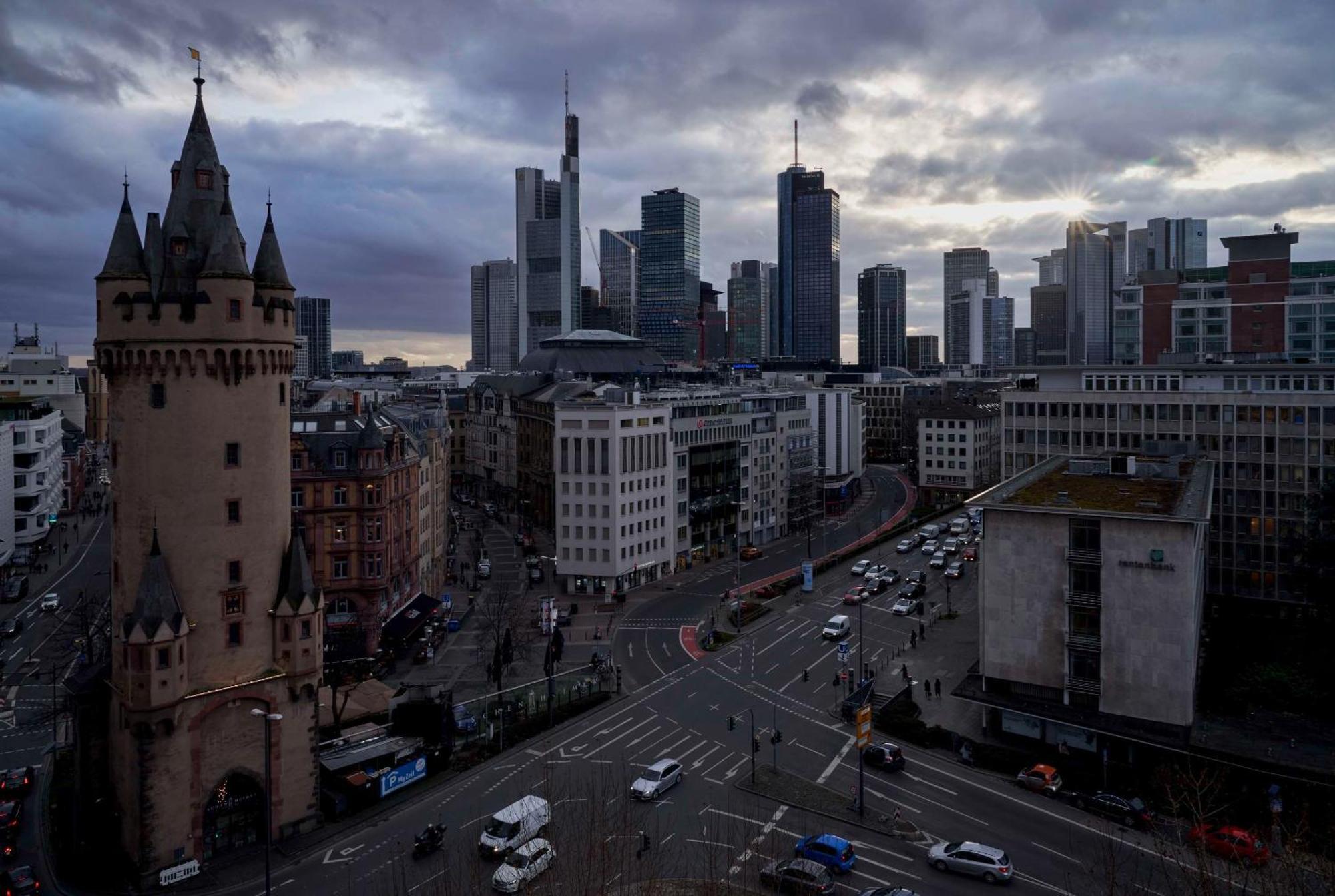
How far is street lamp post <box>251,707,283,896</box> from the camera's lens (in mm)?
36562

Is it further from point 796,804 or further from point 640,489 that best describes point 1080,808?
point 640,489

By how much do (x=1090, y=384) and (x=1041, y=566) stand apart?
2134 inches

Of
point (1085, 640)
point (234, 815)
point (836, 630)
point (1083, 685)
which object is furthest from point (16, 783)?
point (1085, 640)

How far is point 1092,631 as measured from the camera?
53.5m

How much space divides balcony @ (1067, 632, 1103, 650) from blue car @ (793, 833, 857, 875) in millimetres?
21008

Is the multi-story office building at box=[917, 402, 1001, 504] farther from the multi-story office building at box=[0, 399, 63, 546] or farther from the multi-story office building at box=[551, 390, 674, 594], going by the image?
the multi-story office building at box=[0, 399, 63, 546]

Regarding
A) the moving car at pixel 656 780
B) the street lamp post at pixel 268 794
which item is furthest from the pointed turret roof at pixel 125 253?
the moving car at pixel 656 780

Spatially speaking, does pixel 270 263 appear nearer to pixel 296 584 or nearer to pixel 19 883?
pixel 296 584

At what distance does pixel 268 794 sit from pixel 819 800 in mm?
26850

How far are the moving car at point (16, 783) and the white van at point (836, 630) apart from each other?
5769 cm

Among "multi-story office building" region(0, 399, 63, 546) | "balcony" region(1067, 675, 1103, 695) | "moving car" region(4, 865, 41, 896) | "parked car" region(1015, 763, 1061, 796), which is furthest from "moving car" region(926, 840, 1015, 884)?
"multi-story office building" region(0, 399, 63, 546)

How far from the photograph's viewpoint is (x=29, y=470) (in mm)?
113438

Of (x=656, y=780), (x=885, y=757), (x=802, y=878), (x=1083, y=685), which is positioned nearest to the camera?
(x=802, y=878)

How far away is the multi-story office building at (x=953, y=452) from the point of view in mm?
157125
